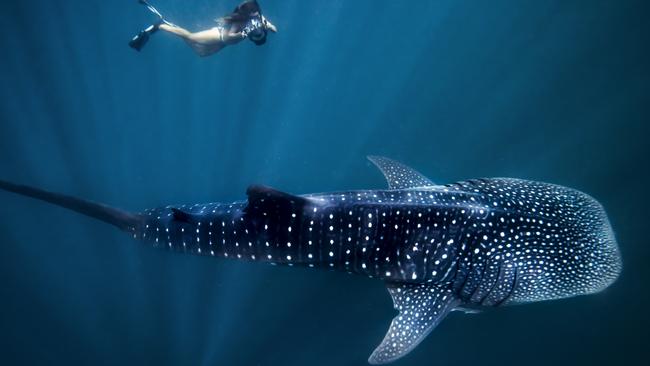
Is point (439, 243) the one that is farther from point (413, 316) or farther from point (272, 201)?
point (272, 201)

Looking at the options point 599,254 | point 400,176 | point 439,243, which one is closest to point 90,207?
point 400,176

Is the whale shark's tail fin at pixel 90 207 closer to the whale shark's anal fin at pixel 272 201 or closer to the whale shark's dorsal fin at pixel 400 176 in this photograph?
the whale shark's anal fin at pixel 272 201

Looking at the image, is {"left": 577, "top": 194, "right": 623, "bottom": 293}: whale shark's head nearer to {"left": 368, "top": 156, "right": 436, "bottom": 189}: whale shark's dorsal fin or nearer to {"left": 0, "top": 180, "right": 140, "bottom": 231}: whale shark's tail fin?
{"left": 368, "top": 156, "right": 436, "bottom": 189}: whale shark's dorsal fin

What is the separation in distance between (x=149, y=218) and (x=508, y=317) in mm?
7017

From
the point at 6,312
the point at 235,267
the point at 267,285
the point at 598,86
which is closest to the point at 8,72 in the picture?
the point at 6,312

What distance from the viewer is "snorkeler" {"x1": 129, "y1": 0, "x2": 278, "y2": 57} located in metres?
5.99

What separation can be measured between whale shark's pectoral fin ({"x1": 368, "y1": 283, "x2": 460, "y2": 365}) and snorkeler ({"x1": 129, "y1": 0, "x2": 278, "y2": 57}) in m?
4.82

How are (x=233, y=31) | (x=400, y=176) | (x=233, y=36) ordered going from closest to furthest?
(x=400, y=176) → (x=233, y=31) → (x=233, y=36)

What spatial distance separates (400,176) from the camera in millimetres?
Answer: 5188

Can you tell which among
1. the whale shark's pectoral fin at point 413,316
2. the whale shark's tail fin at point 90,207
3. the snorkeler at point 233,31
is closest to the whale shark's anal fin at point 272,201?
the whale shark's pectoral fin at point 413,316

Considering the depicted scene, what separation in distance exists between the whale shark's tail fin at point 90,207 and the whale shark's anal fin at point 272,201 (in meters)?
2.09

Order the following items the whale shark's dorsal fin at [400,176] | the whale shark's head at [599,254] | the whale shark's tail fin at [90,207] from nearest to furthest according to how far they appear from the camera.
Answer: the whale shark's head at [599,254] → the whale shark's tail fin at [90,207] → the whale shark's dorsal fin at [400,176]

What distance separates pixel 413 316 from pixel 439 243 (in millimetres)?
819

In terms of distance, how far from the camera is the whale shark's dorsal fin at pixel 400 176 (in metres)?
5.09
